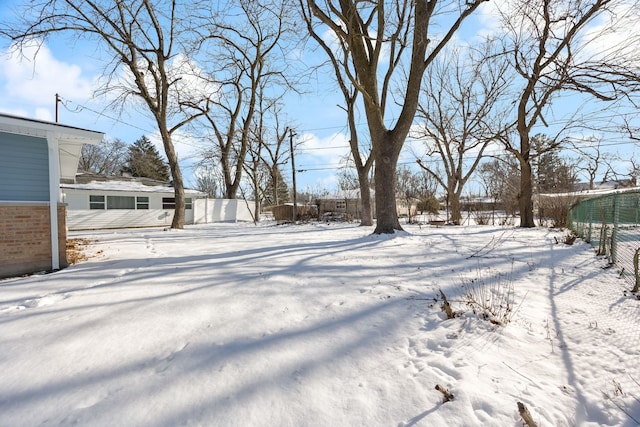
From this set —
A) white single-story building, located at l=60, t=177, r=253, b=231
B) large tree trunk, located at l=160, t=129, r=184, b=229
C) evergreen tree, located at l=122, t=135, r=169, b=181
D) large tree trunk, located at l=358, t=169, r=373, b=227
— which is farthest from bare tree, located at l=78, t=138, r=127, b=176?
large tree trunk, located at l=358, t=169, r=373, b=227

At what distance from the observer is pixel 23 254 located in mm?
4836

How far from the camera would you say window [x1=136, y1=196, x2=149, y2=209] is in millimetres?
18453

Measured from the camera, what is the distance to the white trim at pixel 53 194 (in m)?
5.02

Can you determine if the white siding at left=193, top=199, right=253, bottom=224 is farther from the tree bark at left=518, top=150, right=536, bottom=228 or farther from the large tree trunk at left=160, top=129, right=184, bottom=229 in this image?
the tree bark at left=518, top=150, right=536, bottom=228

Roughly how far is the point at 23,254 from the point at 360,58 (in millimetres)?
8551

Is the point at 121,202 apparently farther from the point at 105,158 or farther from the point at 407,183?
the point at 407,183

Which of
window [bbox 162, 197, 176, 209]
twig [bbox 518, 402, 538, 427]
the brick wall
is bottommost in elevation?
twig [bbox 518, 402, 538, 427]

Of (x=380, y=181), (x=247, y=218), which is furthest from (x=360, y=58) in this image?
(x=247, y=218)

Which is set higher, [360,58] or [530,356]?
[360,58]

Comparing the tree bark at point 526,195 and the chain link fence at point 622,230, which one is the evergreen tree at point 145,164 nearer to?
the tree bark at point 526,195

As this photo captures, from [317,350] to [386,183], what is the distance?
20.2 feet

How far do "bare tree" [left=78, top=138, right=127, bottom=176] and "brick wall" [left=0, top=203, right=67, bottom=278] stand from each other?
3232 cm

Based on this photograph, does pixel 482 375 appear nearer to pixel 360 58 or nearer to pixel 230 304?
pixel 230 304

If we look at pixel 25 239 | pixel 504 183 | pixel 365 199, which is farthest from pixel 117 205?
pixel 504 183
